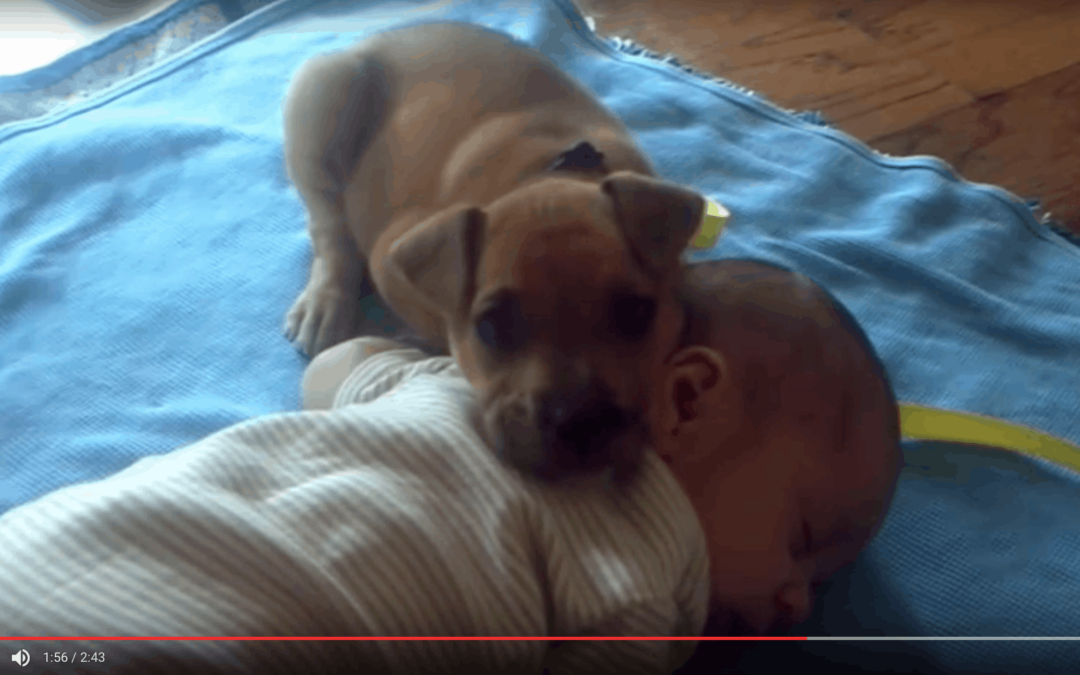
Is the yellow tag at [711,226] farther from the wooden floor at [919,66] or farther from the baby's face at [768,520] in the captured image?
the wooden floor at [919,66]

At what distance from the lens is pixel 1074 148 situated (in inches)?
67.6

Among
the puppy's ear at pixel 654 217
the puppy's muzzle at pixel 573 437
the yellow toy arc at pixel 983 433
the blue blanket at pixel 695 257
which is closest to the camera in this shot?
the puppy's muzzle at pixel 573 437

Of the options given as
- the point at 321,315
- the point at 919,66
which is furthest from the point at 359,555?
the point at 919,66

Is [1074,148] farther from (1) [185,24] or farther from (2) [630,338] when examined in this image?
(1) [185,24]

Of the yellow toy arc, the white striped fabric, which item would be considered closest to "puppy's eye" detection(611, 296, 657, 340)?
the white striped fabric

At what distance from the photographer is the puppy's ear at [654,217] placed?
0.92 meters

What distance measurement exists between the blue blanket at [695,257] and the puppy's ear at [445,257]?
1.00ft

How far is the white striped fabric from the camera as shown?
63 cm

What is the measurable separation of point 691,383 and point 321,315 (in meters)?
0.60

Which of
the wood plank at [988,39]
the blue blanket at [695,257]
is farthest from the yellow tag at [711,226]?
the wood plank at [988,39]

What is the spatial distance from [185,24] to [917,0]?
5.12ft

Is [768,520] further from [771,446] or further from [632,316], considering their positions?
[632,316]

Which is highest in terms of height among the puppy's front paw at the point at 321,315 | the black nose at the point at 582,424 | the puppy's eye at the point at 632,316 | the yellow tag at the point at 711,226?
the puppy's eye at the point at 632,316

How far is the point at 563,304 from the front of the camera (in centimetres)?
85
